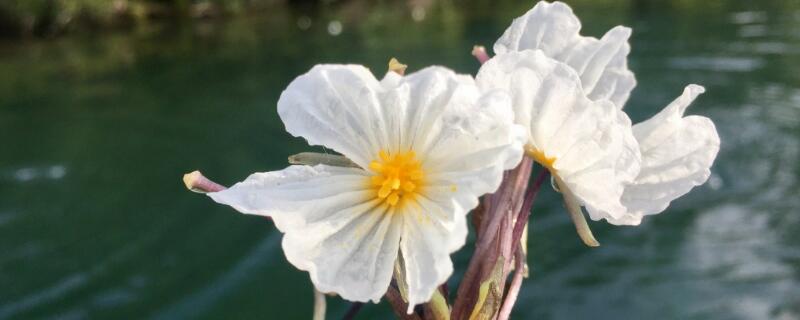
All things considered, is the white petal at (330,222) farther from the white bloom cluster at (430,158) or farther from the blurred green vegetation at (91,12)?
the blurred green vegetation at (91,12)

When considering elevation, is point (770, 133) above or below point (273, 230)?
below

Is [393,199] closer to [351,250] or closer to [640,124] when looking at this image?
[351,250]

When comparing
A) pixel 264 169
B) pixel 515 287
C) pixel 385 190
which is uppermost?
pixel 385 190

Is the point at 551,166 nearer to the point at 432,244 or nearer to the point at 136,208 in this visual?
the point at 432,244

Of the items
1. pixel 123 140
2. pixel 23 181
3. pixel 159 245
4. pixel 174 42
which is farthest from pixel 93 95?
pixel 159 245

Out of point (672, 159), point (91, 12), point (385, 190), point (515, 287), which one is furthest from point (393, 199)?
point (91, 12)

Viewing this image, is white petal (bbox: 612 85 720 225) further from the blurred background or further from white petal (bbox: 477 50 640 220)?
the blurred background
